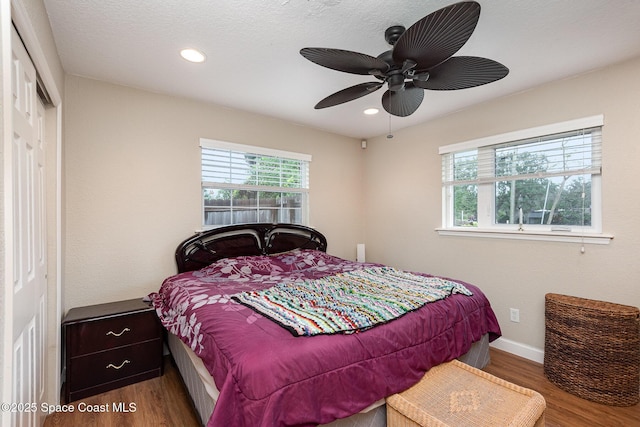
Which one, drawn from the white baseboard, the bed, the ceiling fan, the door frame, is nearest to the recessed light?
the door frame

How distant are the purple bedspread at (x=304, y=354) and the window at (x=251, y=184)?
3.91 feet

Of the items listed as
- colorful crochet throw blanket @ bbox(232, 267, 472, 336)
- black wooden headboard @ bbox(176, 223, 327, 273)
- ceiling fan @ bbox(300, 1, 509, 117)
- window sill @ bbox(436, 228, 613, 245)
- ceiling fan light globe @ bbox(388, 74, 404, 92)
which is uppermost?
ceiling fan @ bbox(300, 1, 509, 117)

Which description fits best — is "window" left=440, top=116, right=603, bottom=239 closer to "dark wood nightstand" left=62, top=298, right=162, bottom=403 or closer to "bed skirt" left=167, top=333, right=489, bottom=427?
"bed skirt" left=167, top=333, right=489, bottom=427

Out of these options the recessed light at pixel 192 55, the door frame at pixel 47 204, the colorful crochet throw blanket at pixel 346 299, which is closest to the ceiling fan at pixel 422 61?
the recessed light at pixel 192 55

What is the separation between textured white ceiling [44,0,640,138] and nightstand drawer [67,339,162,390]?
2.25 metres

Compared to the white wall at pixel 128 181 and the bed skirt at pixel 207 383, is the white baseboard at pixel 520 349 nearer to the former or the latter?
the bed skirt at pixel 207 383

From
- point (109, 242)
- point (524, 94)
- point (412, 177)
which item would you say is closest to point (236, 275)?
point (109, 242)

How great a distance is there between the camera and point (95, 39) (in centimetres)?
201

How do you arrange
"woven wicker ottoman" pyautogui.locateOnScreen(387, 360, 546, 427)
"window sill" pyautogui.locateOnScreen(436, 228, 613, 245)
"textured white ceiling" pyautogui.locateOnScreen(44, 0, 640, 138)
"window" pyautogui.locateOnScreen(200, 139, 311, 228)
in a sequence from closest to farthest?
1. "woven wicker ottoman" pyautogui.locateOnScreen(387, 360, 546, 427)
2. "textured white ceiling" pyautogui.locateOnScreen(44, 0, 640, 138)
3. "window sill" pyautogui.locateOnScreen(436, 228, 613, 245)
4. "window" pyautogui.locateOnScreen(200, 139, 311, 228)

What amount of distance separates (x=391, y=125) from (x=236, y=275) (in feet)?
8.76

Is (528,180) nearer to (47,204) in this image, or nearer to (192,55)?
(192,55)

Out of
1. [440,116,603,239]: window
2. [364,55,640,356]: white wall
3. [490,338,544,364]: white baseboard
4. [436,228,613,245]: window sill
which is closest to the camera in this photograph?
[364,55,640,356]: white wall

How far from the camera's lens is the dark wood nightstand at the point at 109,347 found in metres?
2.17

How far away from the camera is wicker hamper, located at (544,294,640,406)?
82.7 inches
